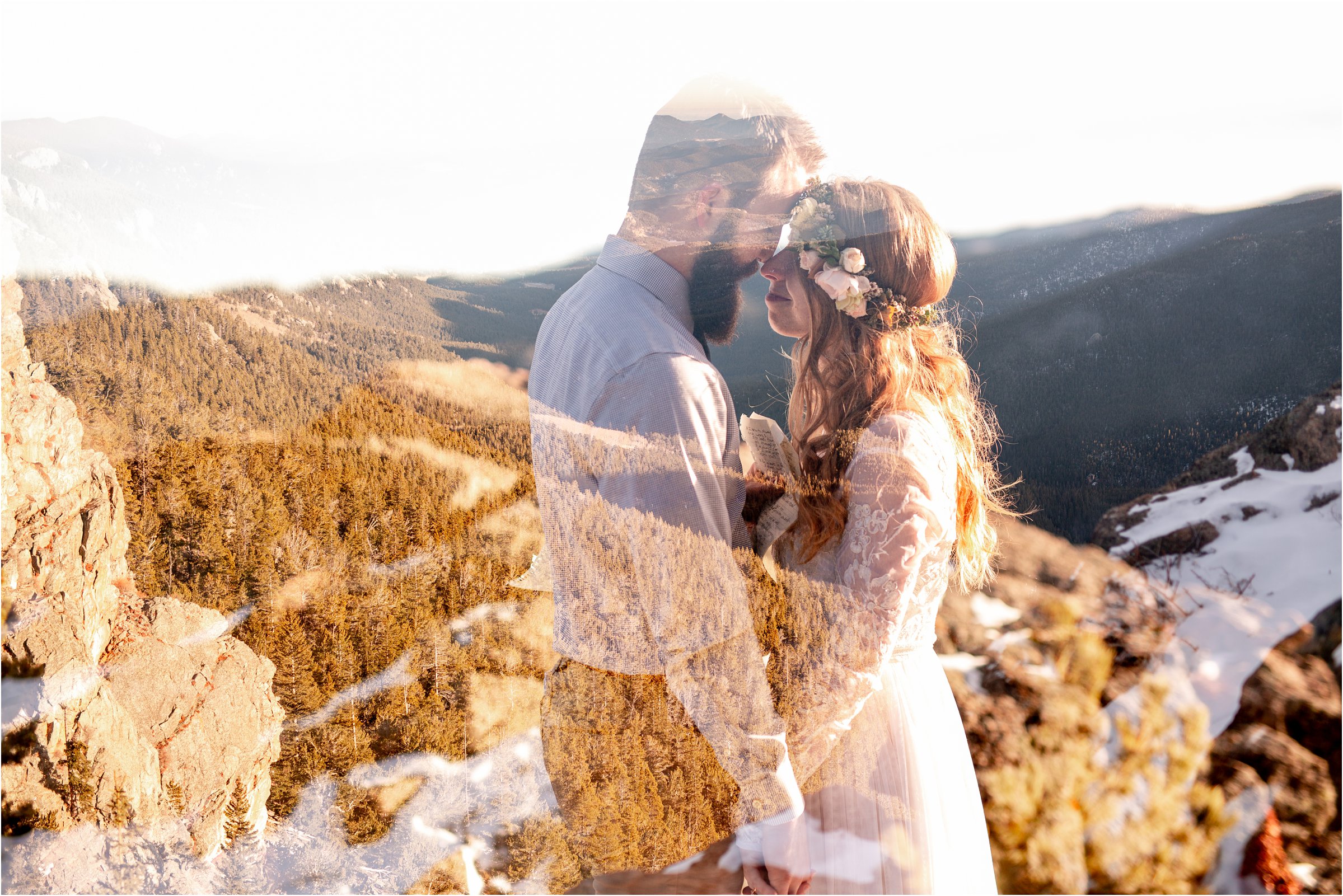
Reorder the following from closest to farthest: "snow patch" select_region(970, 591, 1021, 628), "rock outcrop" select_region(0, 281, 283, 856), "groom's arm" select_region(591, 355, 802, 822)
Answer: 1. "rock outcrop" select_region(0, 281, 283, 856)
2. "groom's arm" select_region(591, 355, 802, 822)
3. "snow patch" select_region(970, 591, 1021, 628)

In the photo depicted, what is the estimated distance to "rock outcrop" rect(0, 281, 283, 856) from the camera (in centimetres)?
101

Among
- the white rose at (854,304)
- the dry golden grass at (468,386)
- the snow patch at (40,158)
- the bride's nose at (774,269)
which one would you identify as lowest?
the dry golden grass at (468,386)

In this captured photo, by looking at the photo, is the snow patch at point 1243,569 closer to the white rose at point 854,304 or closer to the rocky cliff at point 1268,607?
the rocky cliff at point 1268,607

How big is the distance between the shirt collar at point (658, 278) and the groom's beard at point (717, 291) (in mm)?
16

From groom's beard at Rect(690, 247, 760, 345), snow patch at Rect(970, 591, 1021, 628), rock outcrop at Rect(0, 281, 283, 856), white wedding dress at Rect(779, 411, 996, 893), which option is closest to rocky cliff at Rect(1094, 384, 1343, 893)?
snow patch at Rect(970, 591, 1021, 628)

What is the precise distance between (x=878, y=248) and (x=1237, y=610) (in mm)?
1139

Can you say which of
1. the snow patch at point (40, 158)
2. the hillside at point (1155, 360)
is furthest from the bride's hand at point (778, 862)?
the snow patch at point (40, 158)

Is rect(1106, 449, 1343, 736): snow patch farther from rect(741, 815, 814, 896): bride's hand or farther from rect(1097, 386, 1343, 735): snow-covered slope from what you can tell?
rect(741, 815, 814, 896): bride's hand

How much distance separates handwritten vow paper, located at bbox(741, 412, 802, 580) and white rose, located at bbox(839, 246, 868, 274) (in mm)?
336

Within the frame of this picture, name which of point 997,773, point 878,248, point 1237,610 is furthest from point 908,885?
point 878,248

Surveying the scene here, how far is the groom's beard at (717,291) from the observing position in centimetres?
117

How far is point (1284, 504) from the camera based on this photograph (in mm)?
1371

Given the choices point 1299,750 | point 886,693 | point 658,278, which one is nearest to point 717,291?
point 658,278

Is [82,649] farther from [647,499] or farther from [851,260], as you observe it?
[851,260]
